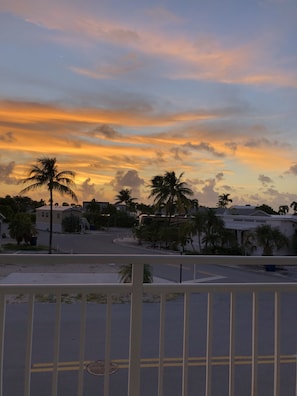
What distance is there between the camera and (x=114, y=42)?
21.4 feet

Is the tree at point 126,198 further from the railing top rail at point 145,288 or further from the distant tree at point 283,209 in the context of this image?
the railing top rail at point 145,288

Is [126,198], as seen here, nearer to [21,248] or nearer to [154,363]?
[21,248]

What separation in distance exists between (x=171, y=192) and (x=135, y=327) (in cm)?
3027

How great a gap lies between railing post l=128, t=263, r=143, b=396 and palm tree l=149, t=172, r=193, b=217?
2986cm

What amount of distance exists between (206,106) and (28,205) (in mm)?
46818

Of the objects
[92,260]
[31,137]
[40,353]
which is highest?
[31,137]

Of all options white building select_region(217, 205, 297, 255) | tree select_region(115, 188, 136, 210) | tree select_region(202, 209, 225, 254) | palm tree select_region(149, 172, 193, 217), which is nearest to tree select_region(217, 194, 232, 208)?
tree select_region(115, 188, 136, 210)

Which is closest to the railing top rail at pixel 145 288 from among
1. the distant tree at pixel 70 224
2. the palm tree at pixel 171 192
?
the palm tree at pixel 171 192

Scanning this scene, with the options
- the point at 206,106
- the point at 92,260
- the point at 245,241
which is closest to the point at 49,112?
the point at 206,106

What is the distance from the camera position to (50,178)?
92.6 feet

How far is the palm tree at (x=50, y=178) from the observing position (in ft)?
90.8

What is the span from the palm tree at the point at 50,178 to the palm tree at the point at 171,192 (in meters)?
7.52

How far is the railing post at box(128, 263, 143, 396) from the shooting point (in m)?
1.86

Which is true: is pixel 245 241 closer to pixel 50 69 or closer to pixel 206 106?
pixel 206 106
